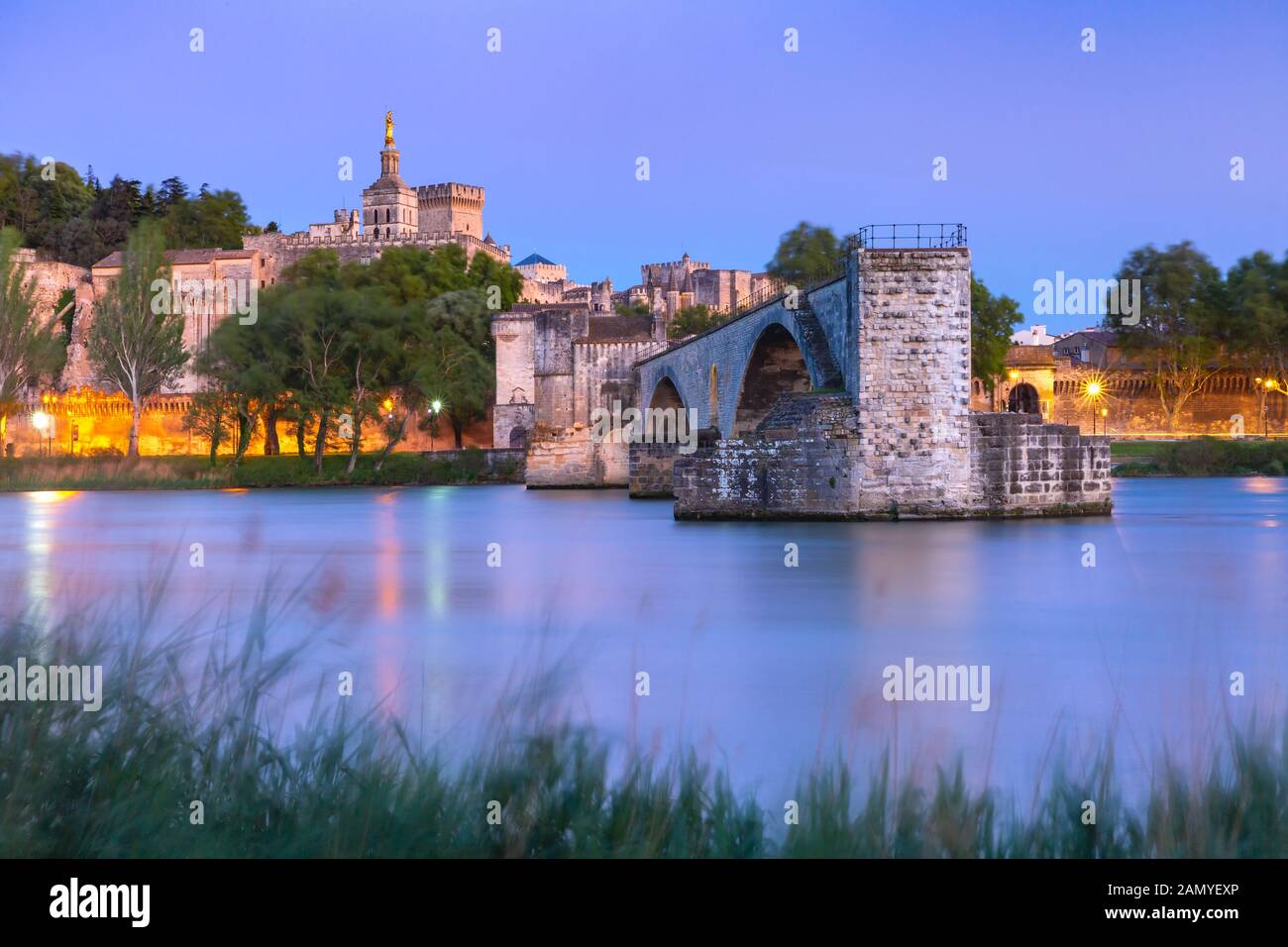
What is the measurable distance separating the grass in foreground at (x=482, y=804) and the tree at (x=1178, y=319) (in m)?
63.4

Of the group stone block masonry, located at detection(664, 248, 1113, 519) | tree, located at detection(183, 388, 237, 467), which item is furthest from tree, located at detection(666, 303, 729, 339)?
stone block masonry, located at detection(664, 248, 1113, 519)

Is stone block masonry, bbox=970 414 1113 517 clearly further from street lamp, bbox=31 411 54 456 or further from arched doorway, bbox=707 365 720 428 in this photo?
street lamp, bbox=31 411 54 456

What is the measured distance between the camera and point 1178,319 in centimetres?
6500

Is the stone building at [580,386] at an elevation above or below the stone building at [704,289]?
below

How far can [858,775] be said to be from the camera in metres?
6.25

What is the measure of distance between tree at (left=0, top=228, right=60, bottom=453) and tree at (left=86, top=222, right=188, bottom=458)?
97.8 inches

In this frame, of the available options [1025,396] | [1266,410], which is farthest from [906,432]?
[1025,396]

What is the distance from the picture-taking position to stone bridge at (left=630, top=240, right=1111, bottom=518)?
945 inches

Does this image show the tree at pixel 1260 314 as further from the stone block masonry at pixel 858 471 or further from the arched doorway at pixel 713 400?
the stone block masonry at pixel 858 471

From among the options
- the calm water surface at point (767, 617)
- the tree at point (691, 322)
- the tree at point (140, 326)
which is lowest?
the calm water surface at point (767, 617)

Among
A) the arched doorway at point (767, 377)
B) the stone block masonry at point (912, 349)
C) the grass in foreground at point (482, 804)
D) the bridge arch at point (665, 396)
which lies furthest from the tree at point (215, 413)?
the grass in foreground at point (482, 804)

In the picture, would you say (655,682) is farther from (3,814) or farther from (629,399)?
(629,399)

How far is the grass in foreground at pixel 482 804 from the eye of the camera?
14.3 ft
